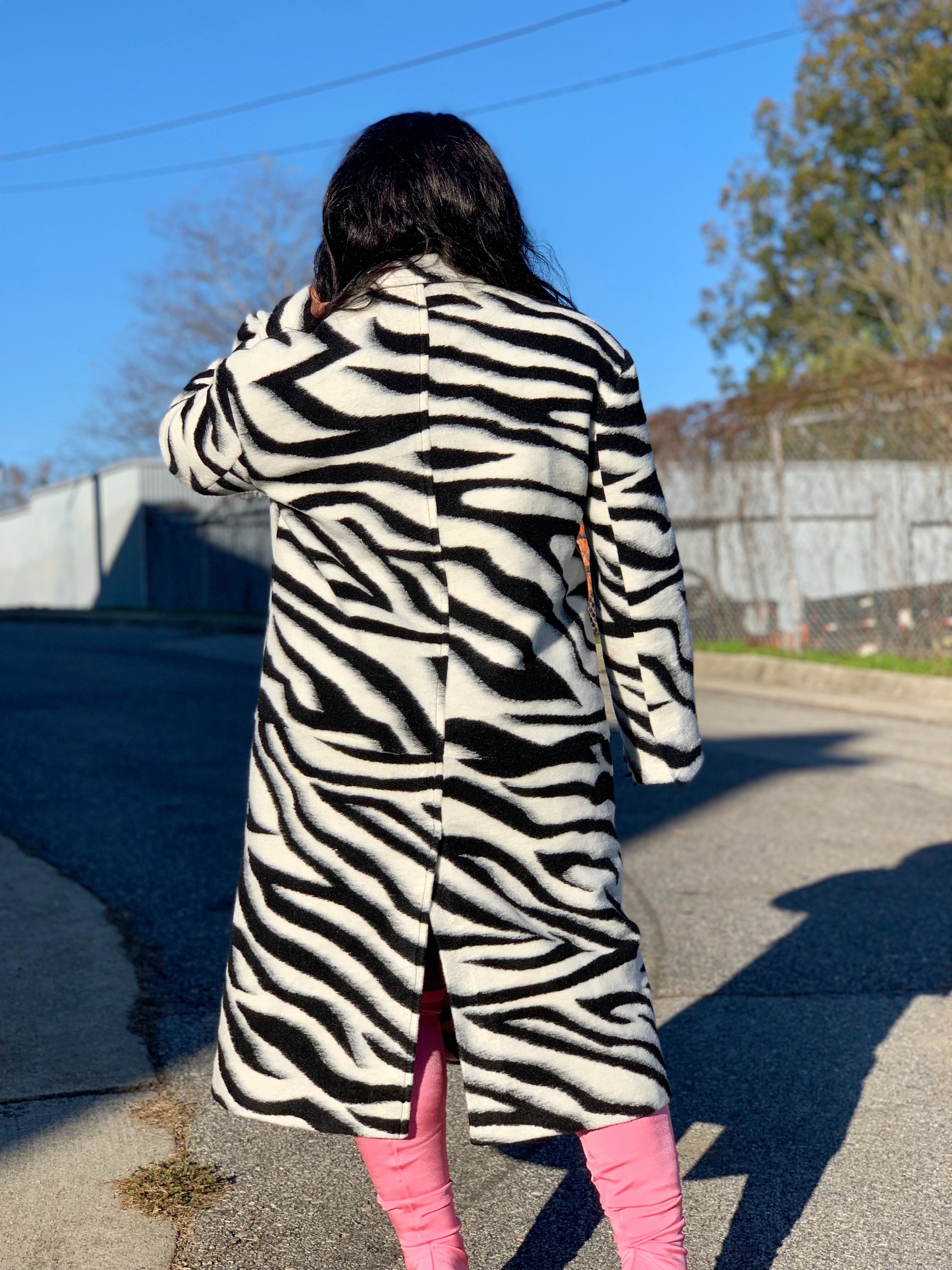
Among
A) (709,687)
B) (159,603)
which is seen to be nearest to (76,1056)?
(709,687)

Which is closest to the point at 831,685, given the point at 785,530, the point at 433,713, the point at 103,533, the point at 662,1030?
the point at 785,530

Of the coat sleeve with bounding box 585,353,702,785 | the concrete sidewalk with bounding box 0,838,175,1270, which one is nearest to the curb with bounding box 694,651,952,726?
the concrete sidewalk with bounding box 0,838,175,1270

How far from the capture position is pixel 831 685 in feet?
35.3

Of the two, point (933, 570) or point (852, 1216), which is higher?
point (933, 570)

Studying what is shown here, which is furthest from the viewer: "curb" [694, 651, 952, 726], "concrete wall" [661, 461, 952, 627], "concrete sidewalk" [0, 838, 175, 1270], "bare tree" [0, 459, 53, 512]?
"bare tree" [0, 459, 53, 512]

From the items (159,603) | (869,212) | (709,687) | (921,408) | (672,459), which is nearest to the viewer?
(921,408)

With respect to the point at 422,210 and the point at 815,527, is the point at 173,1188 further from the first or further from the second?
the point at 815,527

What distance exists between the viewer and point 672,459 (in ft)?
43.1

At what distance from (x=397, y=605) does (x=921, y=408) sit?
379 inches

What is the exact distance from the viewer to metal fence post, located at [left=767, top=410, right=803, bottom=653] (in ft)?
39.2

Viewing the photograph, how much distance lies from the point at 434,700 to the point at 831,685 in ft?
31.2

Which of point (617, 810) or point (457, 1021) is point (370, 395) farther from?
point (617, 810)

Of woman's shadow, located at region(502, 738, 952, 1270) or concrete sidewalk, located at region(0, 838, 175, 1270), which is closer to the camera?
concrete sidewalk, located at region(0, 838, 175, 1270)

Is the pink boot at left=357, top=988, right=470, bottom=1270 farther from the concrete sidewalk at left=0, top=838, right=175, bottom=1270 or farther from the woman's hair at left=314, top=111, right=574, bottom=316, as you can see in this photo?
the woman's hair at left=314, top=111, right=574, bottom=316
